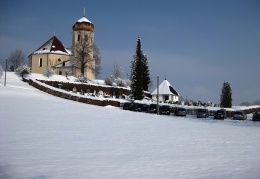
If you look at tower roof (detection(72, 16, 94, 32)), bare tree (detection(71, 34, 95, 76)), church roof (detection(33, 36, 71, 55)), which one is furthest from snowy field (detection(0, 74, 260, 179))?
tower roof (detection(72, 16, 94, 32))

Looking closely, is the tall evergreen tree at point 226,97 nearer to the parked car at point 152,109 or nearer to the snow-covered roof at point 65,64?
the snow-covered roof at point 65,64

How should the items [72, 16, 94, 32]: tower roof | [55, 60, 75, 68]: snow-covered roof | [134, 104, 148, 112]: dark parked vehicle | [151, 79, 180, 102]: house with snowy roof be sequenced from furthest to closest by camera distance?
[72, 16, 94, 32]: tower roof, [151, 79, 180, 102]: house with snowy roof, [55, 60, 75, 68]: snow-covered roof, [134, 104, 148, 112]: dark parked vehicle

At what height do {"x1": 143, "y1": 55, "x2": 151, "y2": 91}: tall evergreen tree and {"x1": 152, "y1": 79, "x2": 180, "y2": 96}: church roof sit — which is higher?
{"x1": 143, "y1": 55, "x2": 151, "y2": 91}: tall evergreen tree

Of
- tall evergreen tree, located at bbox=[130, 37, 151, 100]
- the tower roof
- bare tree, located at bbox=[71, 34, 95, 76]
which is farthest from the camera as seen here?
the tower roof

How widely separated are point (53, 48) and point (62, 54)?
285cm

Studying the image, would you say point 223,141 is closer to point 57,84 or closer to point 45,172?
point 45,172

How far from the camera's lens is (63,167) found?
10.7 metres

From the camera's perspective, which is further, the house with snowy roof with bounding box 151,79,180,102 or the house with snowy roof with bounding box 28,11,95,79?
the house with snowy roof with bounding box 151,79,180,102

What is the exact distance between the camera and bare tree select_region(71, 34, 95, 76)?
250 feet

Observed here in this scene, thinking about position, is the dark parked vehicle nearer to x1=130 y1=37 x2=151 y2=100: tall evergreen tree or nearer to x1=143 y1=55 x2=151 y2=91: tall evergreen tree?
x1=130 y1=37 x2=151 y2=100: tall evergreen tree

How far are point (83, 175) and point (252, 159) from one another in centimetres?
671

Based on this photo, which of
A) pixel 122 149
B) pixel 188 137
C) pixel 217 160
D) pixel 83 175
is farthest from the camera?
pixel 188 137

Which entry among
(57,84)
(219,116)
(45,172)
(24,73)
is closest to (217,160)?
(45,172)

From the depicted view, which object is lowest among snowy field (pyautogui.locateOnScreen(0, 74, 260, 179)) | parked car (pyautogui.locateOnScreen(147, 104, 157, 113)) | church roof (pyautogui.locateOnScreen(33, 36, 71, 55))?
snowy field (pyautogui.locateOnScreen(0, 74, 260, 179))
